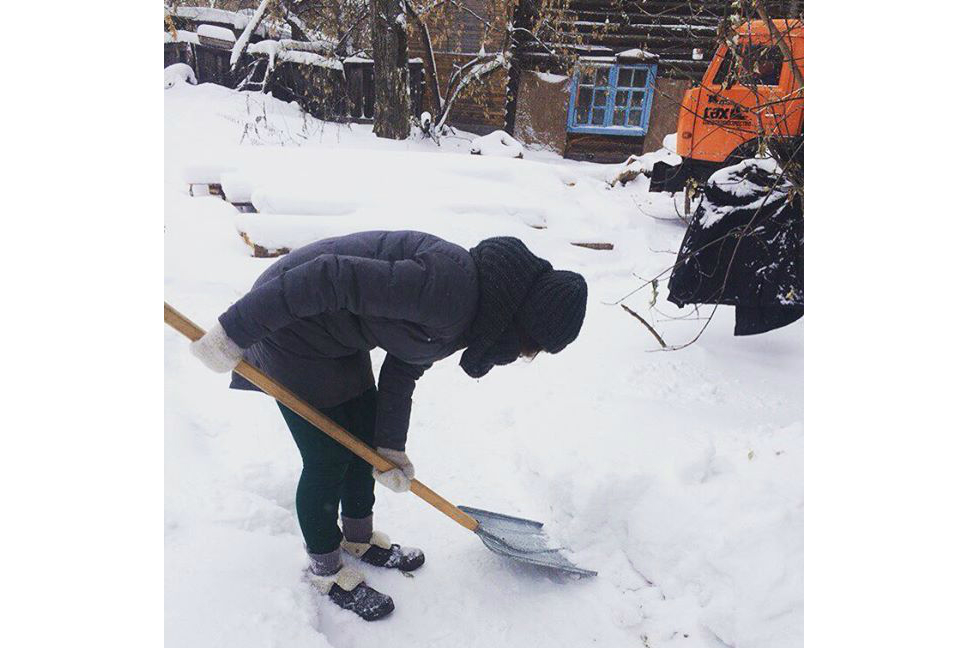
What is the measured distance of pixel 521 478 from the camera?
2.04 m

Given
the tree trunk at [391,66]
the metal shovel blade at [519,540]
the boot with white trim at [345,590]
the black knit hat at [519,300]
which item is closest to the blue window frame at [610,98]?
the tree trunk at [391,66]

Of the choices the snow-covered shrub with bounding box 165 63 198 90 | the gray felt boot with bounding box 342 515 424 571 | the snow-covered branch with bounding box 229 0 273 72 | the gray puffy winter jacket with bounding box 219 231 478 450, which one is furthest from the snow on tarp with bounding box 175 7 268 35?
the gray felt boot with bounding box 342 515 424 571

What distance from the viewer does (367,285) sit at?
107 cm

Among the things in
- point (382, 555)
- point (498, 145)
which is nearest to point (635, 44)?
point (498, 145)

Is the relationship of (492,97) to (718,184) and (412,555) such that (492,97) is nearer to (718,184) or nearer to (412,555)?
(718,184)

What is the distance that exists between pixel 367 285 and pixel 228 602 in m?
0.85

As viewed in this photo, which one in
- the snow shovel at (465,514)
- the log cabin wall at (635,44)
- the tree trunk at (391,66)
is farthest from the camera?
the tree trunk at (391,66)

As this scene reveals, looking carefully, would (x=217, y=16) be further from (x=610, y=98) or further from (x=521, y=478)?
(x=521, y=478)

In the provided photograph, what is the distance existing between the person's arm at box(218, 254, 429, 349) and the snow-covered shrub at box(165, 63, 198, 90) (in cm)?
75

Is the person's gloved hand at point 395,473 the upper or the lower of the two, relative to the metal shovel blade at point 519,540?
upper

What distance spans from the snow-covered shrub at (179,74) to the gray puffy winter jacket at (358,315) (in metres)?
0.70

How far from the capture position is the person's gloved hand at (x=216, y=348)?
43.2 inches

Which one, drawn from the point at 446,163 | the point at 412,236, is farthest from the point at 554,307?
the point at 446,163

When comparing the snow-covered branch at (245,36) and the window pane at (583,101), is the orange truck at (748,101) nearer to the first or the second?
the window pane at (583,101)
